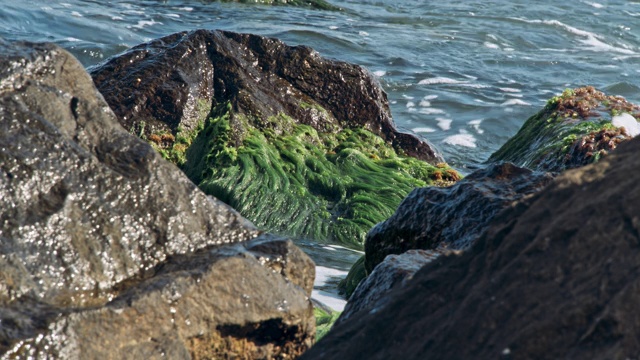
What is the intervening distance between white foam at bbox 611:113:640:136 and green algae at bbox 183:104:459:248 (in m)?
1.29

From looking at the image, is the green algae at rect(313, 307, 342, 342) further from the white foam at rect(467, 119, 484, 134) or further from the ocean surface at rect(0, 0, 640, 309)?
the white foam at rect(467, 119, 484, 134)

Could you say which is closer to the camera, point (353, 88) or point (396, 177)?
point (396, 177)

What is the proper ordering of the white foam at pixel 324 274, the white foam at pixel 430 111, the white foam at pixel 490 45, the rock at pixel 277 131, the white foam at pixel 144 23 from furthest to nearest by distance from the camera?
the white foam at pixel 490 45 → the white foam at pixel 144 23 → the white foam at pixel 430 111 → the rock at pixel 277 131 → the white foam at pixel 324 274

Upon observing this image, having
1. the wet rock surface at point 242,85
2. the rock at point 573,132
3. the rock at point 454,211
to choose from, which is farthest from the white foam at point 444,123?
the rock at point 454,211

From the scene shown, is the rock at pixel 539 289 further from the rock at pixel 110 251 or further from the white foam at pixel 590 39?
the white foam at pixel 590 39

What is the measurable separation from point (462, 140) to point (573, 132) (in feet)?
11.1

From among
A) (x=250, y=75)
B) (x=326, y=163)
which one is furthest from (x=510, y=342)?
(x=250, y=75)

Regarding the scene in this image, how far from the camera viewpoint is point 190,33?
680 centimetres

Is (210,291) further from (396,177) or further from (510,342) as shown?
(396,177)

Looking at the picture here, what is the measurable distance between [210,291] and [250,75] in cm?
429

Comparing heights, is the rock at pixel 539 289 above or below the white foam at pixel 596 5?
above

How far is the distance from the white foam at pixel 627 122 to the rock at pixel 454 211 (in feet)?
8.24

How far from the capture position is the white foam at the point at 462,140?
934cm

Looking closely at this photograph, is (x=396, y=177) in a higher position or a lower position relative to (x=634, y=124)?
lower
